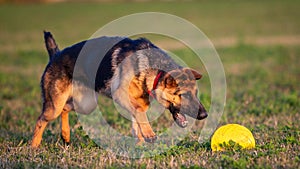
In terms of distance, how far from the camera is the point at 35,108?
10.2 meters

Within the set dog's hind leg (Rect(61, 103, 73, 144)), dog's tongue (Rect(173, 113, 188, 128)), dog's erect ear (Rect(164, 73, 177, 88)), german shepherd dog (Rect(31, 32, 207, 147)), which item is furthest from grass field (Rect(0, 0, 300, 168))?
dog's erect ear (Rect(164, 73, 177, 88))

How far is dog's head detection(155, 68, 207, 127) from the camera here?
20.4ft

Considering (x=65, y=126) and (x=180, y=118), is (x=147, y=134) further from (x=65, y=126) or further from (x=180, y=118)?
(x=65, y=126)

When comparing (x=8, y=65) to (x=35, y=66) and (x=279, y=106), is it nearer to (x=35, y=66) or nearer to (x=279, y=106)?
(x=35, y=66)

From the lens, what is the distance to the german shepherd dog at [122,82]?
6.31 metres

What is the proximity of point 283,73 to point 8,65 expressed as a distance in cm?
1013

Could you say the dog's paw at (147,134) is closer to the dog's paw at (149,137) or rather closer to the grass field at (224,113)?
the dog's paw at (149,137)

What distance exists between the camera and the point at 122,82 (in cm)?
661

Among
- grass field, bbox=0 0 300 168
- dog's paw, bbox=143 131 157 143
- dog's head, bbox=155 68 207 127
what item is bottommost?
grass field, bbox=0 0 300 168

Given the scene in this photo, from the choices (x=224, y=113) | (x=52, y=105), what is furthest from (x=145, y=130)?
(x=224, y=113)

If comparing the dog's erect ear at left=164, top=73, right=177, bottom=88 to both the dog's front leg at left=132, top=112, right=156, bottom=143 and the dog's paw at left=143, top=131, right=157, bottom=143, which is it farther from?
the dog's paw at left=143, top=131, right=157, bottom=143

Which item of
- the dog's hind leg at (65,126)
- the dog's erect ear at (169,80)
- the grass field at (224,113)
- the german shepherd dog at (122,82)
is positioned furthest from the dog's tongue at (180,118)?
the dog's hind leg at (65,126)

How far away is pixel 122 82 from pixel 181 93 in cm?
89

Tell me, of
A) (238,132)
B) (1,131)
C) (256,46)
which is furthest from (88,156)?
(256,46)
